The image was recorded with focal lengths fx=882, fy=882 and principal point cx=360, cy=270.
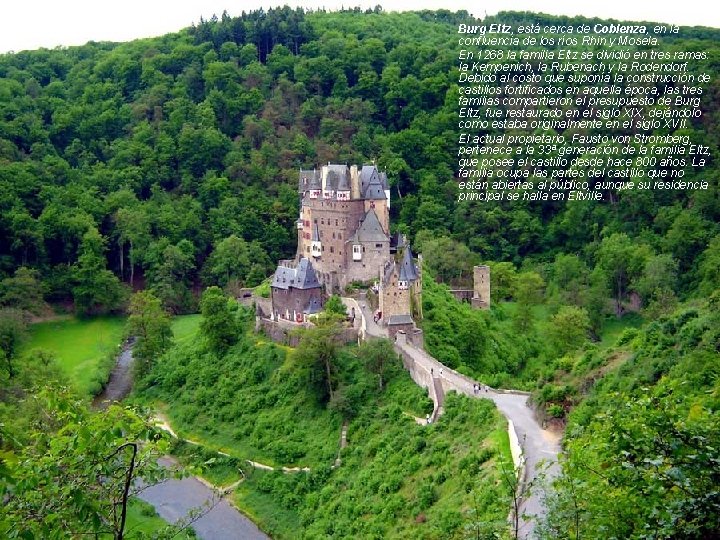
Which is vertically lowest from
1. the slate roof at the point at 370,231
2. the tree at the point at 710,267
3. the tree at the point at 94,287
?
the tree at the point at 94,287

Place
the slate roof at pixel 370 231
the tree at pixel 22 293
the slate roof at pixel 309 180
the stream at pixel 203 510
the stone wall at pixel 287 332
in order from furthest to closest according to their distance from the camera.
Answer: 1. the tree at pixel 22 293
2. the slate roof at pixel 309 180
3. the slate roof at pixel 370 231
4. the stone wall at pixel 287 332
5. the stream at pixel 203 510

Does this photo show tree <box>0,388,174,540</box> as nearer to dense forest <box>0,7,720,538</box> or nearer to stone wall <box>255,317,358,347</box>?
dense forest <box>0,7,720,538</box>

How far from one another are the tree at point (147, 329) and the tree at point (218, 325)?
6.99 metres

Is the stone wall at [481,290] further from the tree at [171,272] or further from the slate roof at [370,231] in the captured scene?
the tree at [171,272]

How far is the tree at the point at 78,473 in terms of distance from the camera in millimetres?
13969

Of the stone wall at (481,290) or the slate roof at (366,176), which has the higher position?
the slate roof at (366,176)

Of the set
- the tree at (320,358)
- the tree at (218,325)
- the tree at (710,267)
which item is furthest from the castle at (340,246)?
the tree at (710,267)

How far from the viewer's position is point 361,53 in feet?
425

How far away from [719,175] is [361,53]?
58.2m

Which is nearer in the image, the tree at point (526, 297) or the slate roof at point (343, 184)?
the slate roof at point (343, 184)

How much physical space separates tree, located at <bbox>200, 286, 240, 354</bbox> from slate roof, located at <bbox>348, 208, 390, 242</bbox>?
11309 mm

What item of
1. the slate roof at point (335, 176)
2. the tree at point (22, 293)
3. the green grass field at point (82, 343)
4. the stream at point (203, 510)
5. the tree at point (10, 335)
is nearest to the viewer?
the stream at point (203, 510)

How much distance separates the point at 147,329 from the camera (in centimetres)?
7150

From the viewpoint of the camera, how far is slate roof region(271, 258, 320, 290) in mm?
60656
